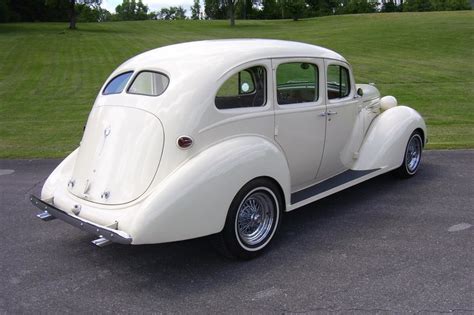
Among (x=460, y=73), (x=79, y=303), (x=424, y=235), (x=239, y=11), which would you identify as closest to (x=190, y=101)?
(x=79, y=303)

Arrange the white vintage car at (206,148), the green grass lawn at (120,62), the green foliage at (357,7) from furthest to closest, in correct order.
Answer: the green foliage at (357,7) → the green grass lawn at (120,62) → the white vintage car at (206,148)

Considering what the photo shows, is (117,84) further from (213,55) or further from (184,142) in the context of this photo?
(184,142)

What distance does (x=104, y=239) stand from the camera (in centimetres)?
393

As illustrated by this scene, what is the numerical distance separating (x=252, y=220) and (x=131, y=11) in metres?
140

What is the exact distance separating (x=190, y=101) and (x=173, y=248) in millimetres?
1451

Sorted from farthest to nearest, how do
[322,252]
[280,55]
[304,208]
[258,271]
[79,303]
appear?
1. [304,208]
2. [280,55]
3. [322,252]
4. [258,271]
5. [79,303]

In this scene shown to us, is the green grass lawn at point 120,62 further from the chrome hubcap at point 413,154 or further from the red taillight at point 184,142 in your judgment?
the red taillight at point 184,142

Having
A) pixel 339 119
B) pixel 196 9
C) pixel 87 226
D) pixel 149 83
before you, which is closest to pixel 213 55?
pixel 149 83

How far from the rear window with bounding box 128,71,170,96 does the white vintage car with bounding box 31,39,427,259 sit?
13 millimetres

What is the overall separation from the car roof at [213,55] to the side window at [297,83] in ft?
0.50

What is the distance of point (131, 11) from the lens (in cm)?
13475

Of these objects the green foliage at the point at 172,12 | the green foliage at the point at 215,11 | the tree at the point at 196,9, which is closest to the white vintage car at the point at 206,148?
the green foliage at the point at 215,11

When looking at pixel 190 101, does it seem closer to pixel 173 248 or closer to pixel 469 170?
pixel 173 248

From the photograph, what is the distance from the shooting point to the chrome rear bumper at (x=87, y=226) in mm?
3719
